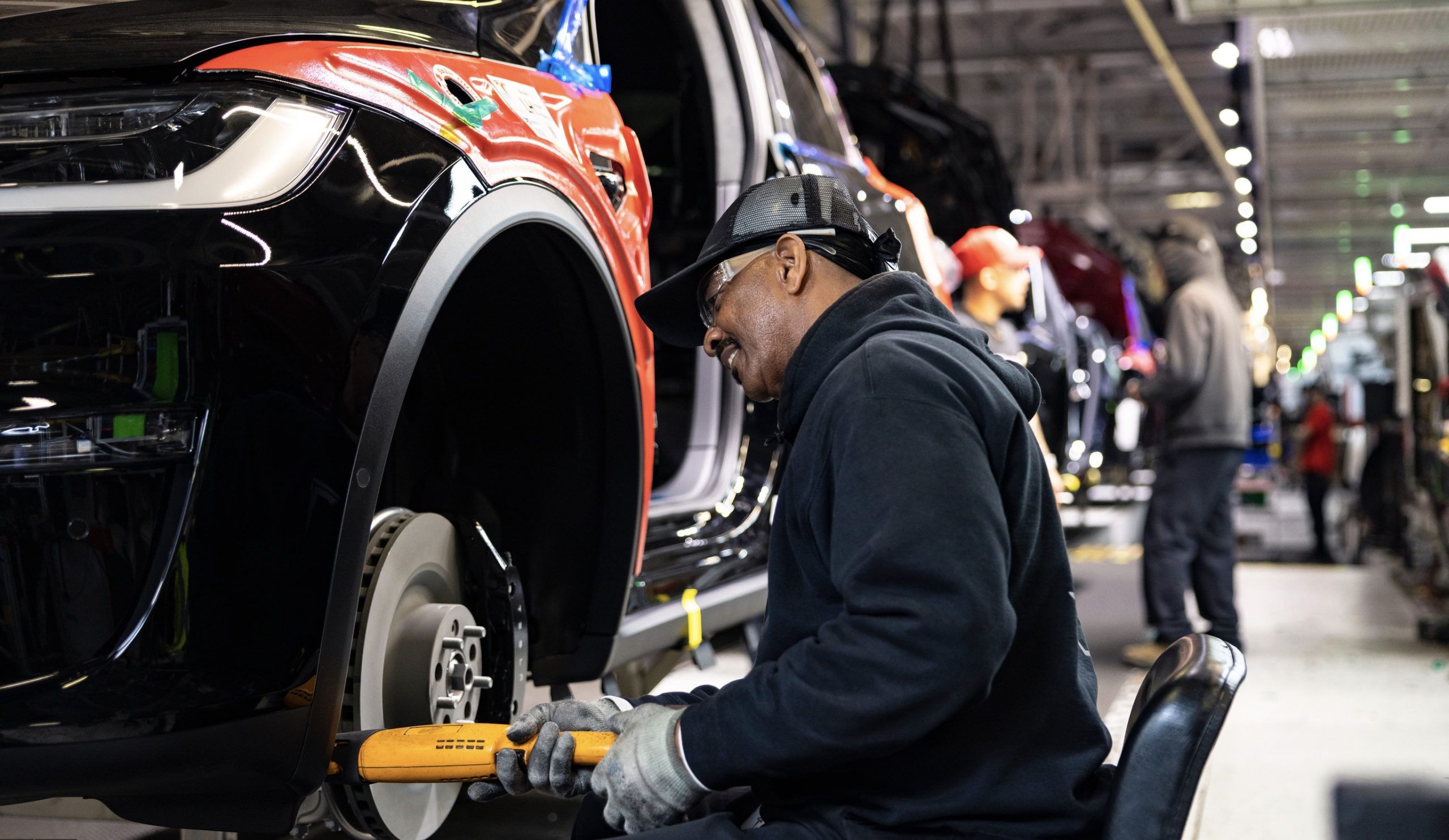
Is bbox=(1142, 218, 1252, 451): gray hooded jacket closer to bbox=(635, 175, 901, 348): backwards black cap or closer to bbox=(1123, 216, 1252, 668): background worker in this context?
bbox=(1123, 216, 1252, 668): background worker

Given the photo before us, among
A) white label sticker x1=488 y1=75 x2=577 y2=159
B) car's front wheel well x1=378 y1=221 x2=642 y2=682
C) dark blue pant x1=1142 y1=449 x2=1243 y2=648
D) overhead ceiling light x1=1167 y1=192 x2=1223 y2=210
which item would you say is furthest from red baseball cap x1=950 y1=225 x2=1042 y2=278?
overhead ceiling light x1=1167 y1=192 x2=1223 y2=210

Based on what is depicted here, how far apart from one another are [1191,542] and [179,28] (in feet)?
15.0

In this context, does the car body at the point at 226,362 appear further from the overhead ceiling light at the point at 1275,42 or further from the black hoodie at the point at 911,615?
the overhead ceiling light at the point at 1275,42

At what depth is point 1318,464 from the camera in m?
11.5

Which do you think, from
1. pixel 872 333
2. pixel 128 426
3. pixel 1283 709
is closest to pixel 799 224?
pixel 872 333

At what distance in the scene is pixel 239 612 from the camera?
56.4 inches

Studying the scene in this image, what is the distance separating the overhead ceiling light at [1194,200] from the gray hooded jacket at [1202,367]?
60.8ft

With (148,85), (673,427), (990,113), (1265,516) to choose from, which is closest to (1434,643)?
(673,427)

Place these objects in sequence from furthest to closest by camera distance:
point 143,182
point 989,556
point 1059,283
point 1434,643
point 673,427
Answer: point 1059,283, point 1434,643, point 673,427, point 143,182, point 989,556

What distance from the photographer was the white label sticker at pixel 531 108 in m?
1.89

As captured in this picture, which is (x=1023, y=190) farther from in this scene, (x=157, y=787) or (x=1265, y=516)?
(x=157, y=787)

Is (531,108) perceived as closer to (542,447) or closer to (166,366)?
(542,447)

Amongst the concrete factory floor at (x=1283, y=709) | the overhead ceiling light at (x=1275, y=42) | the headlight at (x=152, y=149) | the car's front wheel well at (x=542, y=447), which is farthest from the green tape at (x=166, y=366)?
the overhead ceiling light at (x=1275, y=42)

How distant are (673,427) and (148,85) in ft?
7.52
